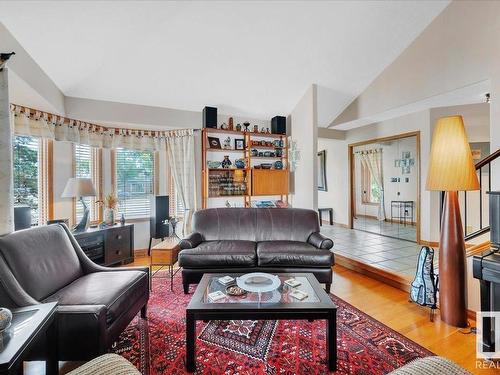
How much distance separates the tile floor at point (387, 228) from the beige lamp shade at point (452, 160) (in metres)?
3.09

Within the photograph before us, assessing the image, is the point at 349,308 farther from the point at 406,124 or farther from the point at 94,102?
the point at 94,102

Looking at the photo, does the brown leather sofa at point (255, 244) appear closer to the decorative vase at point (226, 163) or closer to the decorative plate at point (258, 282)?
the decorative plate at point (258, 282)

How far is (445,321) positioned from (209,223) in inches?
106

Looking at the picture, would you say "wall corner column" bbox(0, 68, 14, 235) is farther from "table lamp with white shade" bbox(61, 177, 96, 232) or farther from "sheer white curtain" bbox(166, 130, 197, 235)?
→ "sheer white curtain" bbox(166, 130, 197, 235)

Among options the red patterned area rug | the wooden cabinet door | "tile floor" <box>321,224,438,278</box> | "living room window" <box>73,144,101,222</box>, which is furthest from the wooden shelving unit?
the red patterned area rug

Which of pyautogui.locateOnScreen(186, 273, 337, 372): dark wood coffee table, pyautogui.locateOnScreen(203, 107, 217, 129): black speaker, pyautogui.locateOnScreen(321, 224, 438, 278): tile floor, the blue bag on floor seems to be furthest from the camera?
pyautogui.locateOnScreen(203, 107, 217, 129): black speaker

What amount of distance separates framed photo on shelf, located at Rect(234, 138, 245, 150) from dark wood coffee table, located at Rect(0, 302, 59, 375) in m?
3.61

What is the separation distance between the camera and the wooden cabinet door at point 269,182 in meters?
4.66

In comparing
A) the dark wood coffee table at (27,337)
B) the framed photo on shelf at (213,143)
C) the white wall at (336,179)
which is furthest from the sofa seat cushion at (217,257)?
the white wall at (336,179)

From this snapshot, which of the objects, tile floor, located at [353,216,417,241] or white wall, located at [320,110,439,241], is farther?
tile floor, located at [353,216,417,241]

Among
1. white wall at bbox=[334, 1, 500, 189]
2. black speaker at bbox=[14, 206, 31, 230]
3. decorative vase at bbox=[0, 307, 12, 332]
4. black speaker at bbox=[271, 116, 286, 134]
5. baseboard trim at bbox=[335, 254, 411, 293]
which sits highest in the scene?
white wall at bbox=[334, 1, 500, 189]

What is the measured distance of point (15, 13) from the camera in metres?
2.09

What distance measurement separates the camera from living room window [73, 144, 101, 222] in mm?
3939

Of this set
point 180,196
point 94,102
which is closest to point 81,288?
point 180,196
